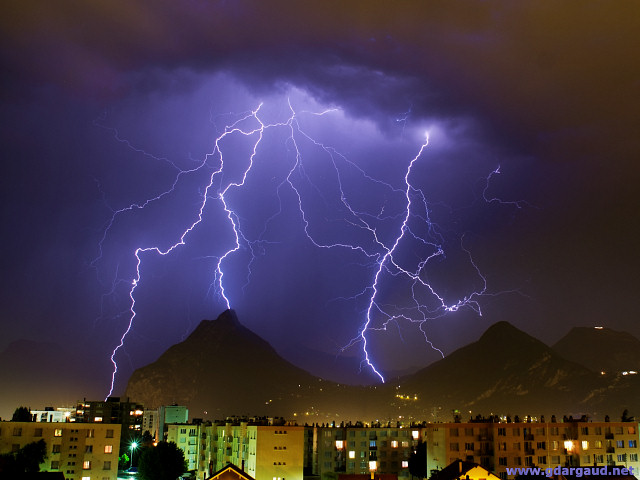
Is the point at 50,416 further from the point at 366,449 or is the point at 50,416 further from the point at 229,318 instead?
the point at 229,318

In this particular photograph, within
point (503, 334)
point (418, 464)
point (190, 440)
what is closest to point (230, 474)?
point (418, 464)

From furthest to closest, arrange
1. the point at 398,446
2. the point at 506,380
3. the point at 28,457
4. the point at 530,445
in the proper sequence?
1. the point at 506,380
2. the point at 398,446
3. the point at 530,445
4. the point at 28,457

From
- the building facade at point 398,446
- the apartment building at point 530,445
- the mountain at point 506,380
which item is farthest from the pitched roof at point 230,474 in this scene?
the mountain at point 506,380

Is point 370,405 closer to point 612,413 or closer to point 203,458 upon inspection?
point 612,413

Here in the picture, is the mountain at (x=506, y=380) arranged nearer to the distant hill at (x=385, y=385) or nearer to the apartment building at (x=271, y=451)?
the distant hill at (x=385, y=385)

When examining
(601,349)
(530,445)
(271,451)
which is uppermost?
(601,349)

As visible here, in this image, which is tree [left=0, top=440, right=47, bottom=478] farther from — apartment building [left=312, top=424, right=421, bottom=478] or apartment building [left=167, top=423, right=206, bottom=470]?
apartment building [left=312, top=424, right=421, bottom=478]

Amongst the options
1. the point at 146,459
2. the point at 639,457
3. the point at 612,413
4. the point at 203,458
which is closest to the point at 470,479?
the point at 639,457
